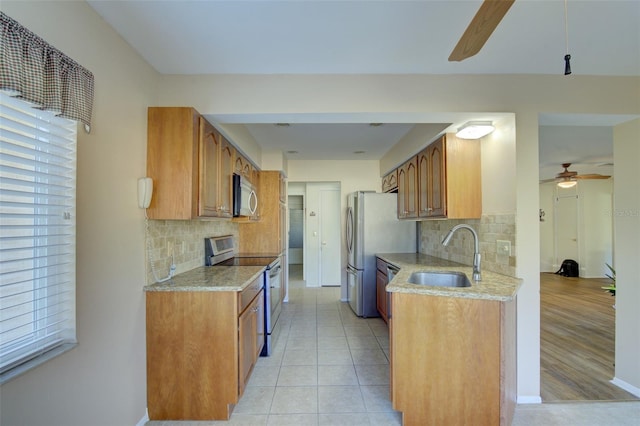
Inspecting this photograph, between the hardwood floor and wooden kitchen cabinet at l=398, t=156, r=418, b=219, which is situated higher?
wooden kitchen cabinet at l=398, t=156, r=418, b=219

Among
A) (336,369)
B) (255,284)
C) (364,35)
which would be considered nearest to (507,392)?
(336,369)

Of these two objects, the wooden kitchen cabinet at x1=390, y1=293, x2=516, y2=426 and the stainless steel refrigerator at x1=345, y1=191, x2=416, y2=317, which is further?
the stainless steel refrigerator at x1=345, y1=191, x2=416, y2=317

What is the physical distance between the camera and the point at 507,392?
179 centimetres

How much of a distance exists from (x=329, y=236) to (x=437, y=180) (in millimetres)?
3624

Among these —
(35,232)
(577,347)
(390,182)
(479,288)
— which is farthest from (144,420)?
(577,347)

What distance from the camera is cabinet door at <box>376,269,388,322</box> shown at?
12.2 feet

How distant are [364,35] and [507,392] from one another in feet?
7.64

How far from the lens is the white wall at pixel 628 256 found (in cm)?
229

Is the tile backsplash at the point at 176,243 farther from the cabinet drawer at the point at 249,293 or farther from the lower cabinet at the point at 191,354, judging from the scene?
the cabinet drawer at the point at 249,293

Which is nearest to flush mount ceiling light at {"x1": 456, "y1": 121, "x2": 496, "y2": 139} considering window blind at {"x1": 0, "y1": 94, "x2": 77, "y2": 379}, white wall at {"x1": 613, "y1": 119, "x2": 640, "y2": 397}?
white wall at {"x1": 613, "y1": 119, "x2": 640, "y2": 397}

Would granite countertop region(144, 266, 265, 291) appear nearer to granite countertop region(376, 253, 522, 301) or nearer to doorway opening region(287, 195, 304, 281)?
granite countertop region(376, 253, 522, 301)

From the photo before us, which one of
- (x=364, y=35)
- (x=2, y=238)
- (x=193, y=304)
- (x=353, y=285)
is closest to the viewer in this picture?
(x=2, y=238)

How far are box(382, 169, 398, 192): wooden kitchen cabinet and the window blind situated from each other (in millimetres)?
3682

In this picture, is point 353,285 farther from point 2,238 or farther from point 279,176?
point 2,238
